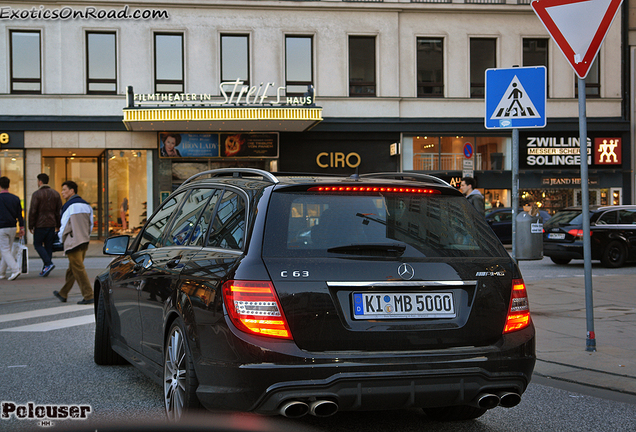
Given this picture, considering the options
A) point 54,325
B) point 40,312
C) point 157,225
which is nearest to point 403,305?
point 157,225

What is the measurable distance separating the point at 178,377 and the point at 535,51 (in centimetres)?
2880

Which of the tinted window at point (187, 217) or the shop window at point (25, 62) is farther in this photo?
the shop window at point (25, 62)

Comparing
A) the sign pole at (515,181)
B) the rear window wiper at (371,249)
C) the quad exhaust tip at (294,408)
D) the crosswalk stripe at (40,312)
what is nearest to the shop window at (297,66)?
the crosswalk stripe at (40,312)

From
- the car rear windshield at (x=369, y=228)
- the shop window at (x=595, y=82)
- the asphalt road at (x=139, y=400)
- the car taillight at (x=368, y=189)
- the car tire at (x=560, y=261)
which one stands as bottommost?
the car tire at (x=560, y=261)

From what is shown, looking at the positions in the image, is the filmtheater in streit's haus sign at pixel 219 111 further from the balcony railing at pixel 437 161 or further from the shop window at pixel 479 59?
the shop window at pixel 479 59

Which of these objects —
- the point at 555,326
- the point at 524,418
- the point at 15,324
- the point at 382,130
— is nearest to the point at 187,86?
the point at 382,130

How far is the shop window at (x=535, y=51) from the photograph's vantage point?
29972 millimetres

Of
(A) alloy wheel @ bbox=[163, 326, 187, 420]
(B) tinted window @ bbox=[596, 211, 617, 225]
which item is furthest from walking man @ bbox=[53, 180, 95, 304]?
(B) tinted window @ bbox=[596, 211, 617, 225]

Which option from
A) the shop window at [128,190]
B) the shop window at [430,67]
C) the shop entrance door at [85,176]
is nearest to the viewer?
the shop window at [128,190]

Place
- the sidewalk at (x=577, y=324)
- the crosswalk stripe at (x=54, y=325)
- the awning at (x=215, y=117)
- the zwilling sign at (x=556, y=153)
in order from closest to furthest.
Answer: the sidewalk at (x=577, y=324), the crosswalk stripe at (x=54, y=325), the awning at (x=215, y=117), the zwilling sign at (x=556, y=153)

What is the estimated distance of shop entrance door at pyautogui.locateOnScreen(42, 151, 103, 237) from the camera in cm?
2795

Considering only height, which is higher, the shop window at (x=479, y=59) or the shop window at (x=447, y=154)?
the shop window at (x=479, y=59)

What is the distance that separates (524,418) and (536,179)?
26197 mm

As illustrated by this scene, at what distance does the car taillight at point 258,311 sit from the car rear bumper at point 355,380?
131mm
